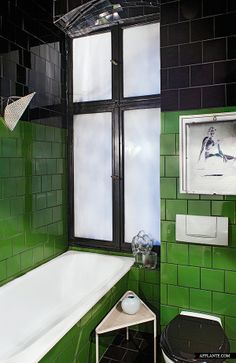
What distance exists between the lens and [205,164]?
6.67 feet

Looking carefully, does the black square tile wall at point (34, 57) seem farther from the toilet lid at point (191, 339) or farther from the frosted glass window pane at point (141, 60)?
the toilet lid at point (191, 339)

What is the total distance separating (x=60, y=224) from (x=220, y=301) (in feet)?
5.21

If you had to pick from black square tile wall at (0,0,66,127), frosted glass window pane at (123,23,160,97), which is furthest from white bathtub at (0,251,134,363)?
frosted glass window pane at (123,23,160,97)

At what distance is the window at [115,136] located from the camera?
8.52ft

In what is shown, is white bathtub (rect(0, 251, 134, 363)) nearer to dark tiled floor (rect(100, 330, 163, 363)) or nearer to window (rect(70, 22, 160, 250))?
window (rect(70, 22, 160, 250))

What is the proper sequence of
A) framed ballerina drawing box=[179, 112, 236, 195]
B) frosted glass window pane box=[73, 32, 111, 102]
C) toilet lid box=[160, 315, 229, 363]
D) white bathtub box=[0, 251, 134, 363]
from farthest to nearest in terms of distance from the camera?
frosted glass window pane box=[73, 32, 111, 102] → framed ballerina drawing box=[179, 112, 236, 195] → white bathtub box=[0, 251, 134, 363] → toilet lid box=[160, 315, 229, 363]

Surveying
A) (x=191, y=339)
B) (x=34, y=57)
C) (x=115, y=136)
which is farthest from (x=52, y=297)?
(x=34, y=57)

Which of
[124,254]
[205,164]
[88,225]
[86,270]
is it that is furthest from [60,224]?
[205,164]

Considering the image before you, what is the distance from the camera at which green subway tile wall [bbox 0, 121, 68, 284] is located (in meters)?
2.15

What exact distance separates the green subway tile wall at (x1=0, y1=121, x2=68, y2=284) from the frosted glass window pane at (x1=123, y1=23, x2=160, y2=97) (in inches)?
33.3

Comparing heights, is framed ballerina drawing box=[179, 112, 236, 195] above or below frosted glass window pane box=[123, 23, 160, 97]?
below

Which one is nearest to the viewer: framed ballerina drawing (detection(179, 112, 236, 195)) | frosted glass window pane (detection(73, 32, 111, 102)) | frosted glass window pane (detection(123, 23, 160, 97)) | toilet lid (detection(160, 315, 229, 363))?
toilet lid (detection(160, 315, 229, 363))

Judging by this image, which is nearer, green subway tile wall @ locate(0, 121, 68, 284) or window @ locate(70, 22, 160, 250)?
green subway tile wall @ locate(0, 121, 68, 284)

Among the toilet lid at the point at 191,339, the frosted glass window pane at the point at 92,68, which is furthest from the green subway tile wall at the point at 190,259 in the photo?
the frosted glass window pane at the point at 92,68
